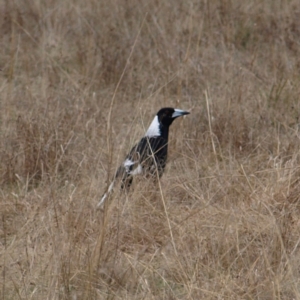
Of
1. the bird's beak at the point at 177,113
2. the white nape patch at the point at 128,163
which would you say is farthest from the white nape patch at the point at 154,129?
the white nape patch at the point at 128,163

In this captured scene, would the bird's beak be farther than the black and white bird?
Yes

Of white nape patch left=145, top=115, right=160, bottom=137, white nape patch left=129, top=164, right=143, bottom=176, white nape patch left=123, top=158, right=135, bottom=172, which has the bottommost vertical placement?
white nape patch left=145, top=115, right=160, bottom=137

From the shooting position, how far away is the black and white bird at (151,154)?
175 inches

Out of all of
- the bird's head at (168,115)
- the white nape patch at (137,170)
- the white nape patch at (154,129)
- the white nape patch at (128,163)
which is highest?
the white nape patch at (137,170)

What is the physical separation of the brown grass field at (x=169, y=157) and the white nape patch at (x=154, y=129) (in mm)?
96

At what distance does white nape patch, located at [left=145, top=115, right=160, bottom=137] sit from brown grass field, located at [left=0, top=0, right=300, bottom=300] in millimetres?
96

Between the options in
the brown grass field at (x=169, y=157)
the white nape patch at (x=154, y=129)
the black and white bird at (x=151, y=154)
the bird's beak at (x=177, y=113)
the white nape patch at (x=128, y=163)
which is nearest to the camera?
the brown grass field at (x=169, y=157)

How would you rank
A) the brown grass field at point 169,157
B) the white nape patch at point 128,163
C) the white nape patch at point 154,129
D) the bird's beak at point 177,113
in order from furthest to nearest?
the bird's beak at point 177,113, the white nape patch at point 154,129, the white nape patch at point 128,163, the brown grass field at point 169,157

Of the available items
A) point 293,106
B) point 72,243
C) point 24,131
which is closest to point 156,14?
point 293,106

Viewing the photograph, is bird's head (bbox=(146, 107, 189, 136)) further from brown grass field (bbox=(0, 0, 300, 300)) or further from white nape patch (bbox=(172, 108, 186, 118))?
brown grass field (bbox=(0, 0, 300, 300))

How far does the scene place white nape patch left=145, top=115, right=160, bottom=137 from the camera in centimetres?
559

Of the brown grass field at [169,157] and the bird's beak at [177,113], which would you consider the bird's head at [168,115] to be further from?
the brown grass field at [169,157]

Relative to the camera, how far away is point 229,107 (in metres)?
5.79

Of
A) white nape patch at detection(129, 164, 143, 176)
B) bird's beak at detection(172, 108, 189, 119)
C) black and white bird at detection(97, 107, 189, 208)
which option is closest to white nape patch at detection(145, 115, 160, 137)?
black and white bird at detection(97, 107, 189, 208)
